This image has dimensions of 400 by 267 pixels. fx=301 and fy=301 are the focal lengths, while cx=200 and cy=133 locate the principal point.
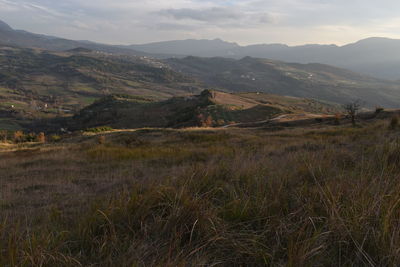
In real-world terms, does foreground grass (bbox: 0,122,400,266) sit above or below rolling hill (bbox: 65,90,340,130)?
above

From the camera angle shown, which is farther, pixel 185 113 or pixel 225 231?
pixel 185 113

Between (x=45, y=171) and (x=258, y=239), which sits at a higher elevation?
(x=258, y=239)

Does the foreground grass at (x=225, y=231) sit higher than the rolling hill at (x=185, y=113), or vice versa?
the foreground grass at (x=225, y=231)

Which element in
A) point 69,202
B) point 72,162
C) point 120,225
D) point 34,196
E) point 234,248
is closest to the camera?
point 234,248

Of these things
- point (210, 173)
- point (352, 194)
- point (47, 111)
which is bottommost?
point (47, 111)

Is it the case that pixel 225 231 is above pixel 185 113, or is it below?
above

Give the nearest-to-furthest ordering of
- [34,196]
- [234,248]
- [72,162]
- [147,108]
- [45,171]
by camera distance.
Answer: [234,248] → [34,196] → [45,171] → [72,162] → [147,108]

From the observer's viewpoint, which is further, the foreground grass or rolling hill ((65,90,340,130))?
rolling hill ((65,90,340,130))

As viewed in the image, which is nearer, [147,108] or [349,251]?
[349,251]

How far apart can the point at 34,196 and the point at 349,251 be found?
Result: 533 centimetres

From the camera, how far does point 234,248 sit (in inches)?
103

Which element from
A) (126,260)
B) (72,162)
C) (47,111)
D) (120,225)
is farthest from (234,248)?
(47,111)

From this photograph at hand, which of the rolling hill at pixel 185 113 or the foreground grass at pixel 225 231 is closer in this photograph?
the foreground grass at pixel 225 231

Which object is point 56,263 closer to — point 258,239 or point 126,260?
point 126,260
